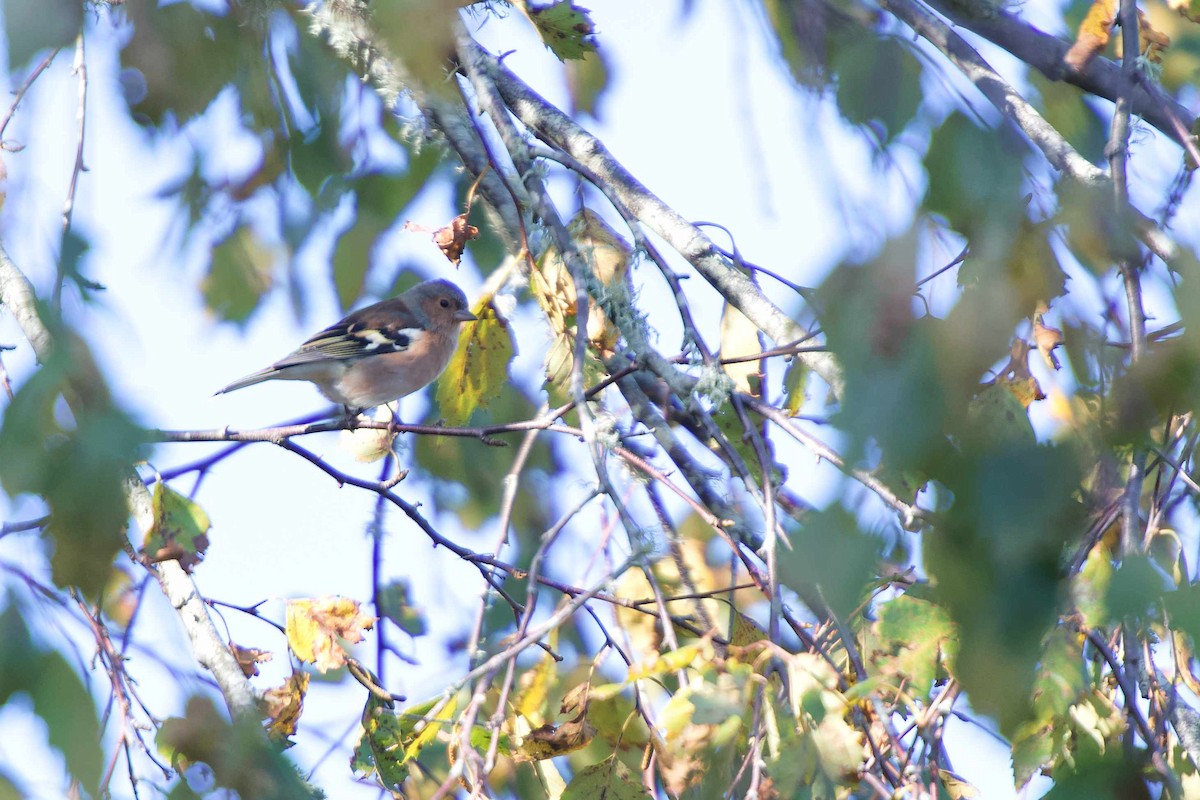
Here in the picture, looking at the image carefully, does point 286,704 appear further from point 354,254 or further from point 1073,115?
point 1073,115

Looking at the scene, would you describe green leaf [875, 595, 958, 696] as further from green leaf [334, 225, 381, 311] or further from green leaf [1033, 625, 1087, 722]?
green leaf [334, 225, 381, 311]

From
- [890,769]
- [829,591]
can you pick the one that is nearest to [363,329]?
[890,769]

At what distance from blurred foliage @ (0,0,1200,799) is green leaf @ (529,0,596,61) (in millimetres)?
11

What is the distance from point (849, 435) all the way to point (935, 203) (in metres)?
0.27

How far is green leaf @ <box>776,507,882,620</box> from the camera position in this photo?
0.93 meters

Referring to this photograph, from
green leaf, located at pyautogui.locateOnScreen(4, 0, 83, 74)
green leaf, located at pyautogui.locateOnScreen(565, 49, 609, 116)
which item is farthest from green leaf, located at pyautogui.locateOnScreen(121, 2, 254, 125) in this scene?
green leaf, located at pyautogui.locateOnScreen(565, 49, 609, 116)

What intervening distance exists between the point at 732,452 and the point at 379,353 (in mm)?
3331

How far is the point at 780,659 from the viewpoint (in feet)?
5.21

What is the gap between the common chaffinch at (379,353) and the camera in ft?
17.0

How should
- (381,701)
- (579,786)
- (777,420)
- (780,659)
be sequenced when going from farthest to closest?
(381,701)
(777,420)
(579,786)
(780,659)

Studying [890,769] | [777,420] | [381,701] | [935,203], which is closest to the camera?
[935,203]

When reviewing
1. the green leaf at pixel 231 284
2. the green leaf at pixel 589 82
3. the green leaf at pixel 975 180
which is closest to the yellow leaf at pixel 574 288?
the green leaf at pixel 589 82

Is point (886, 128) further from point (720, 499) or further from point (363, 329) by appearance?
point (363, 329)

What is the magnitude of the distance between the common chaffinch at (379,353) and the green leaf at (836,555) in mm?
4079
